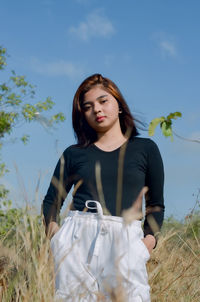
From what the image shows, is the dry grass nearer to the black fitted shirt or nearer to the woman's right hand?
the woman's right hand

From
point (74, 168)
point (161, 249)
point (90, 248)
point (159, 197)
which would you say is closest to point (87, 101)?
point (74, 168)

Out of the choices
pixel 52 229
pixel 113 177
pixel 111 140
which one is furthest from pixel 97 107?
pixel 52 229

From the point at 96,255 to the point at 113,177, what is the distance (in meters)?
0.51

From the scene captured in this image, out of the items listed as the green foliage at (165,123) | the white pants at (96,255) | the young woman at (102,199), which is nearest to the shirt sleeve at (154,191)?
the young woman at (102,199)

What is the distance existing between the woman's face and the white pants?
0.59m

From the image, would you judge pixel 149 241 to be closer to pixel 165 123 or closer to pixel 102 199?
pixel 102 199

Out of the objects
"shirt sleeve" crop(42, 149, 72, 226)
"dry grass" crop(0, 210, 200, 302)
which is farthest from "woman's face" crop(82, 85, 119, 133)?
"dry grass" crop(0, 210, 200, 302)

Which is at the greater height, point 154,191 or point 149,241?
point 154,191

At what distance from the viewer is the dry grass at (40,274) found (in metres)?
1.97

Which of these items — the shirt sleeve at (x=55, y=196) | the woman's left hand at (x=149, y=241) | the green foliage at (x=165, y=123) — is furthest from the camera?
the shirt sleeve at (x=55, y=196)

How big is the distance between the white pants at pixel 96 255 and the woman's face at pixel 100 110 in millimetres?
589

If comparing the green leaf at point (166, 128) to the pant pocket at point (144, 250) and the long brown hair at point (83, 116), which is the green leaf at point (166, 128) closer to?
the pant pocket at point (144, 250)

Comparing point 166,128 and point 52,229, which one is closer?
point 166,128

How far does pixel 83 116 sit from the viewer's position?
9.80 feet
